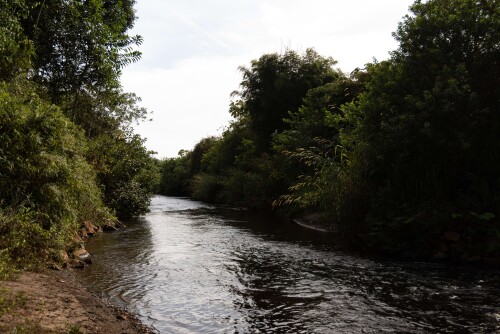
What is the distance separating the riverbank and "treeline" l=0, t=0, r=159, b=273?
616mm

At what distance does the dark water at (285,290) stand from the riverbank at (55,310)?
20.9 inches

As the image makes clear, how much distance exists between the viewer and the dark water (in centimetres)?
659

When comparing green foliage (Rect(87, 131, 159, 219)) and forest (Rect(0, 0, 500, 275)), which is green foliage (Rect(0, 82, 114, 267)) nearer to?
forest (Rect(0, 0, 500, 275))

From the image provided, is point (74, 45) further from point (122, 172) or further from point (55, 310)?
point (55, 310)

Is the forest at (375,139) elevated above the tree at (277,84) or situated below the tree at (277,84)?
below

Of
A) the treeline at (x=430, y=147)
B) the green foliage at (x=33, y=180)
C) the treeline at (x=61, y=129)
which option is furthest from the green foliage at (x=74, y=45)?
the treeline at (x=430, y=147)

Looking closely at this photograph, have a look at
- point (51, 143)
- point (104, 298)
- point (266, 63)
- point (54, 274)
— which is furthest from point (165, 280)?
point (266, 63)

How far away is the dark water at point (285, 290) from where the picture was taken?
21.6 feet

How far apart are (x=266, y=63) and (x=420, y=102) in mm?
24076

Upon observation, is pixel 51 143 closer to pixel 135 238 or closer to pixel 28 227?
Answer: pixel 28 227

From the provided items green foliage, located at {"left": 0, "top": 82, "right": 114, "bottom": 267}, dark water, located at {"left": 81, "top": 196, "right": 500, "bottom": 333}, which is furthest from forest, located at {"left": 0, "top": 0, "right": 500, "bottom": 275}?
dark water, located at {"left": 81, "top": 196, "right": 500, "bottom": 333}

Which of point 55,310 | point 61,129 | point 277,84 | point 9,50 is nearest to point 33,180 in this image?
point 61,129

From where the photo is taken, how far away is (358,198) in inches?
510

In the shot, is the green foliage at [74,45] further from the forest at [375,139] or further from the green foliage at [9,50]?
the green foliage at [9,50]
